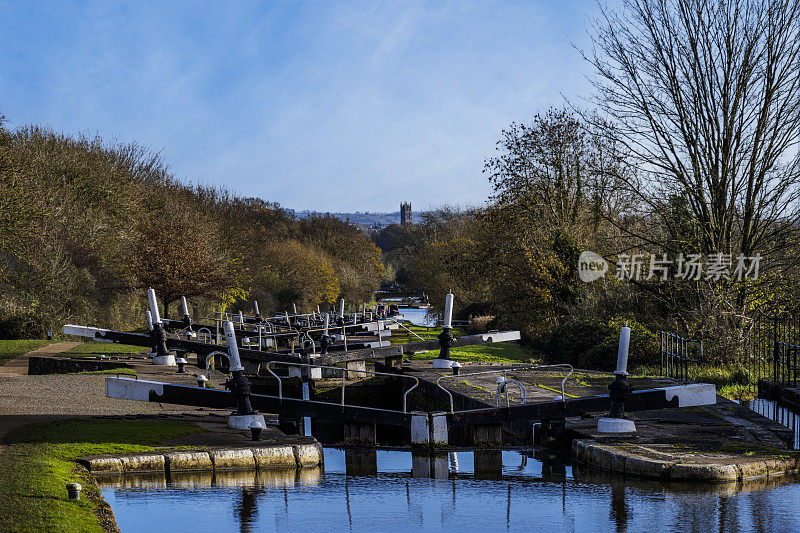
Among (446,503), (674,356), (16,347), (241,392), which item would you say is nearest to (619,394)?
(446,503)

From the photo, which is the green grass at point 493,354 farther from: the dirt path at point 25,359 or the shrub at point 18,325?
the shrub at point 18,325

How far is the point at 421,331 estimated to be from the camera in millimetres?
40312

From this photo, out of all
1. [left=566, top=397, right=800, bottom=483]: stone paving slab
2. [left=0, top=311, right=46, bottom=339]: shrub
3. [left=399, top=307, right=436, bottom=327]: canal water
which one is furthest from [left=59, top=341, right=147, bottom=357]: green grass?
[left=399, top=307, right=436, bottom=327]: canal water

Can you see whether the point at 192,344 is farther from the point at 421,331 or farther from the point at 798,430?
the point at 421,331

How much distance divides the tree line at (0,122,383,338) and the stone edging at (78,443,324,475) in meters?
18.0

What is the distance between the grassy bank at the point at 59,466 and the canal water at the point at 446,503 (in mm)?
511

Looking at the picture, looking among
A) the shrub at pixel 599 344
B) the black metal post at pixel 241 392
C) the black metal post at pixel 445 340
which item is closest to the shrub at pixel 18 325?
the shrub at pixel 599 344

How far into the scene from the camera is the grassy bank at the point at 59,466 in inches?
255

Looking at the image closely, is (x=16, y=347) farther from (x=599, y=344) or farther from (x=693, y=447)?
(x=693, y=447)

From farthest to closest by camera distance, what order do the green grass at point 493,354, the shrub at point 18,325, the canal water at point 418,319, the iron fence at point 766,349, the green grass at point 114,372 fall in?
the canal water at point 418,319 → the shrub at point 18,325 → the green grass at point 493,354 → the green grass at point 114,372 → the iron fence at point 766,349

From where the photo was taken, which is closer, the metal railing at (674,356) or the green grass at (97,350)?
the metal railing at (674,356)

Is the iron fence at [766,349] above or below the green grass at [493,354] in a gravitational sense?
above

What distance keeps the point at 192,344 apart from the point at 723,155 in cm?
1362

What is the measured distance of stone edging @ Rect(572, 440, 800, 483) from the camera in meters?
8.95
